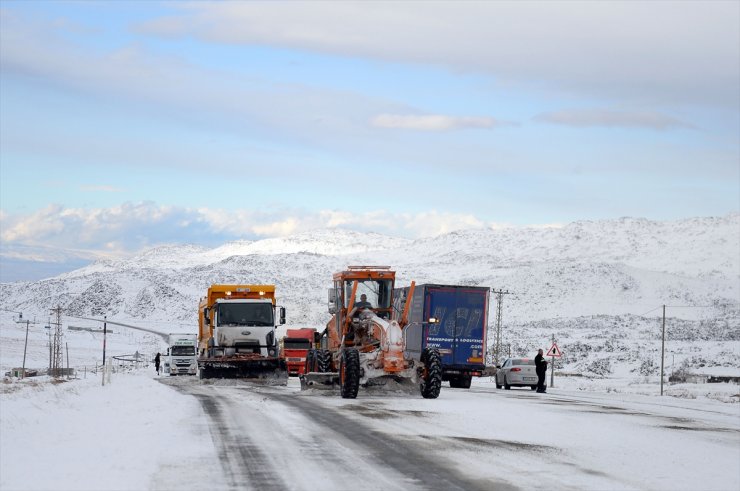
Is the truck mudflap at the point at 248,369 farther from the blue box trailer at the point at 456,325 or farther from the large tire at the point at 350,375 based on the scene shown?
the large tire at the point at 350,375

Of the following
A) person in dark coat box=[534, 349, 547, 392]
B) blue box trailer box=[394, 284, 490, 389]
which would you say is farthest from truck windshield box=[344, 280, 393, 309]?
person in dark coat box=[534, 349, 547, 392]

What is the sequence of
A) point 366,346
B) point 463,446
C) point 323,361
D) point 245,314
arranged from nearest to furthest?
point 463,446
point 366,346
point 323,361
point 245,314

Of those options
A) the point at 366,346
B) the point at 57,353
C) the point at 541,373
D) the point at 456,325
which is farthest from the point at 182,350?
the point at 366,346

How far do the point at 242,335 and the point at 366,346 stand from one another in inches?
439

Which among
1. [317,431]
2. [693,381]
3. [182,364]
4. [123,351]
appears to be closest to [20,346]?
[123,351]

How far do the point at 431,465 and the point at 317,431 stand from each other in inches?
188

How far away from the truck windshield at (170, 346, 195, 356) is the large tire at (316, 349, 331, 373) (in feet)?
88.0

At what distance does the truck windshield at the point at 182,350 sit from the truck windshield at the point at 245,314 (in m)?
18.1

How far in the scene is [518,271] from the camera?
19938 centimetres

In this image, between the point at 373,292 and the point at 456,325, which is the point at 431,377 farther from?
the point at 456,325

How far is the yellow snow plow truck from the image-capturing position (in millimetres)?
39062

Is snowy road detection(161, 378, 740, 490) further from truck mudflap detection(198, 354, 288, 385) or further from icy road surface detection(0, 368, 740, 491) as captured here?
truck mudflap detection(198, 354, 288, 385)

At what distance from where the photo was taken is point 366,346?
29703mm

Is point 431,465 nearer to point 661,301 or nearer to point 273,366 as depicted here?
point 273,366
